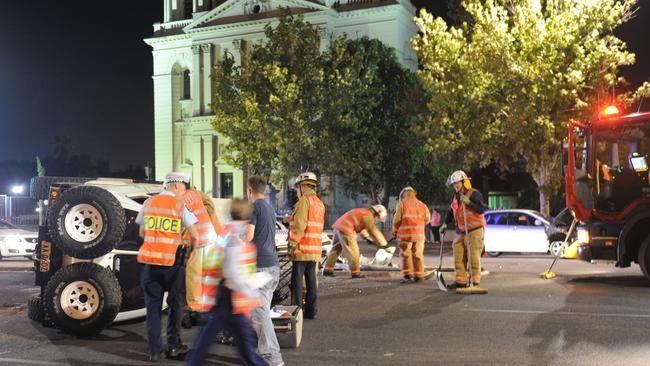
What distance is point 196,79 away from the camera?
4947cm

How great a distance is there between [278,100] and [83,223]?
25.1 meters

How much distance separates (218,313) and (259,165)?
30268 mm

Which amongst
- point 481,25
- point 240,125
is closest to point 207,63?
point 240,125

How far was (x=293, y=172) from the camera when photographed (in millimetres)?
35219

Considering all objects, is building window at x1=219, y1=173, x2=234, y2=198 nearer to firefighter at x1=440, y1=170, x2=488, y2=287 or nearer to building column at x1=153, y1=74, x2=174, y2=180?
building column at x1=153, y1=74, x2=174, y2=180

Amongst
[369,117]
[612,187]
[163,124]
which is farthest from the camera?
[163,124]

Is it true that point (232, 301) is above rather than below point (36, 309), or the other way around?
above

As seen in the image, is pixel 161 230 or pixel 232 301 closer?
pixel 232 301

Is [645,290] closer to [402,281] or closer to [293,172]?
[402,281]

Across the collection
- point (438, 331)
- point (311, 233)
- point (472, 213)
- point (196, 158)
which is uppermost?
point (196, 158)

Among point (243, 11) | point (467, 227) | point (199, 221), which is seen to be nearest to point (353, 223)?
point (467, 227)

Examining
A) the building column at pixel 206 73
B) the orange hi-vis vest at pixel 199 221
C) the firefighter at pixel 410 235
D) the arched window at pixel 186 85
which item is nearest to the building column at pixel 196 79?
the building column at pixel 206 73

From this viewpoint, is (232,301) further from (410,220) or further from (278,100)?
(278,100)

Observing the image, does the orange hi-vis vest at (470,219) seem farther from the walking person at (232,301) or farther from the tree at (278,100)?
the tree at (278,100)
